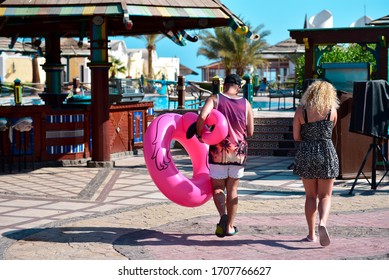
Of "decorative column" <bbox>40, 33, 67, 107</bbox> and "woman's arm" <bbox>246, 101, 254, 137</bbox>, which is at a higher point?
"decorative column" <bbox>40, 33, 67, 107</bbox>

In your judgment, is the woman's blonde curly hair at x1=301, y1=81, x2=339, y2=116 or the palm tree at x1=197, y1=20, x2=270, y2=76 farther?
the palm tree at x1=197, y1=20, x2=270, y2=76

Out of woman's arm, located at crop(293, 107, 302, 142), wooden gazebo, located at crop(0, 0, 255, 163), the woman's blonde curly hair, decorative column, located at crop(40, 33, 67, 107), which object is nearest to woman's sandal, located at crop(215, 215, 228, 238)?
woman's arm, located at crop(293, 107, 302, 142)

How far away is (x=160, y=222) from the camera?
9.05 meters

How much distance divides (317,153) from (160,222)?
2265 millimetres

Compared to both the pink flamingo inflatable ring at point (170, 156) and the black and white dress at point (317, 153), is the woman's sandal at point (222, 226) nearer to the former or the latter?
the pink flamingo inflatable ring at point (170, 156)

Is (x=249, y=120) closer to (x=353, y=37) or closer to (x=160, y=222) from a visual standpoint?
(x=160, y=222)

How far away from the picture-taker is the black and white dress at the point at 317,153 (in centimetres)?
760

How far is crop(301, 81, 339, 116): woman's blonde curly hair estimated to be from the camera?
762cm

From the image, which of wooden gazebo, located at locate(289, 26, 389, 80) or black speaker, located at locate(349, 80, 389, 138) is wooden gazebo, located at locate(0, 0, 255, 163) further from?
black speaker, located at locate(349, 80, 389, 138)

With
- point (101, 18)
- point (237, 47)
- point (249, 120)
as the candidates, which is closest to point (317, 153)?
point (249, 120)

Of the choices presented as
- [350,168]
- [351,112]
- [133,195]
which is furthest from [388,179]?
[133,195]

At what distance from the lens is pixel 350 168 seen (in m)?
12.5

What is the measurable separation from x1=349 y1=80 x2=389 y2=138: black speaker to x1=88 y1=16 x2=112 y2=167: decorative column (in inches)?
202

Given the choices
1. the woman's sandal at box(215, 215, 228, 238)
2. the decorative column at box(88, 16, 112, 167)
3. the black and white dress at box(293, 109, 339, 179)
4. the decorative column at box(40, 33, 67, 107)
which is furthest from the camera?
the decorative column at box(40, 33, 67, 107)
